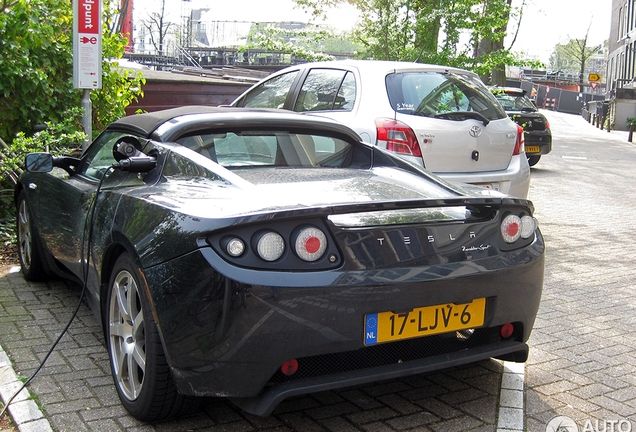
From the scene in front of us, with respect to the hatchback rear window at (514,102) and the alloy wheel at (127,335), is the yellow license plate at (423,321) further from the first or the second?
the hatchback rear window at (514,102)

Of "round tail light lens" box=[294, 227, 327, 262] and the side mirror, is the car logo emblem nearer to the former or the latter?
the side mirror

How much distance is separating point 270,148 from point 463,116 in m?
2.92

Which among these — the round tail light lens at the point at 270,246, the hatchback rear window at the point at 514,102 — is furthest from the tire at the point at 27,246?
the hatchback rear window at the point at 514,102

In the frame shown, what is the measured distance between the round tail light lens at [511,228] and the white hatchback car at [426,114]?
266 centimetres

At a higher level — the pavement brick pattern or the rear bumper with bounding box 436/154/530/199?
the rear bumper with bounding box 436/154/530/199

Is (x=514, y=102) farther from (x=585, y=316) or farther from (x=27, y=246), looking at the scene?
(x=27, y=246)

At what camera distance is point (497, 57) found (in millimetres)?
10844

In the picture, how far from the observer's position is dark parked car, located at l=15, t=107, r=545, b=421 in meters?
2.38

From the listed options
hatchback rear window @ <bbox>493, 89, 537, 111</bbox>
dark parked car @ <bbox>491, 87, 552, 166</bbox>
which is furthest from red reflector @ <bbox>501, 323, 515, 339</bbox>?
hatchback rear window @ <bbox>493, 89, 537, 111</bbox>

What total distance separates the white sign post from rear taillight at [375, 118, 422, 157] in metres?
3.31

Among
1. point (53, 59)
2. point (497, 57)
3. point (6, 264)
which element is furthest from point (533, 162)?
point (6, 264)

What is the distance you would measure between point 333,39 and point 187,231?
1189 cm

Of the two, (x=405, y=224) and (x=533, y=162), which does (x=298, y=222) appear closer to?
(x=405, y=224)

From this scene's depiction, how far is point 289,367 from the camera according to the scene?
96.3 inches
